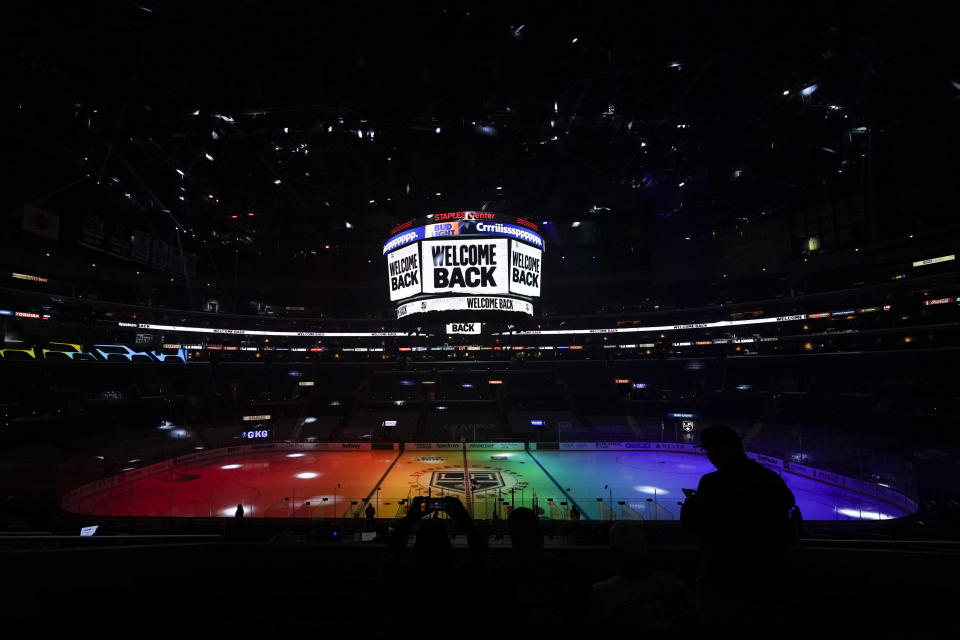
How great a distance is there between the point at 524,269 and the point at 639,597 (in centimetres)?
1235

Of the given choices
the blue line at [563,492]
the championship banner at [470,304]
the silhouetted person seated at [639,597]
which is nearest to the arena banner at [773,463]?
the blue line at [563,492]

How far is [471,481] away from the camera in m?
21.1

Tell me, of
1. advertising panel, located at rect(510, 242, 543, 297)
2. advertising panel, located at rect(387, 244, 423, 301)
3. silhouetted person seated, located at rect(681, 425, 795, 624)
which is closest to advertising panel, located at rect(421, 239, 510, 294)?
advertising panel, located at rect(510, 242, 543, 297)

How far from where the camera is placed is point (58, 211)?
2188 centimetres

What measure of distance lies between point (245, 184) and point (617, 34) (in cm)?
1818

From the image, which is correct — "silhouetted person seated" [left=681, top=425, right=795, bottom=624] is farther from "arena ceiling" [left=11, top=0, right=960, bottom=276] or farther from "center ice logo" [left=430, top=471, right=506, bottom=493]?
"center ice logo" [left=430, top=471, right=506, bottom=493]

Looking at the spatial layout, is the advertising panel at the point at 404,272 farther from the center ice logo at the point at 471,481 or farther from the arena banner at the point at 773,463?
the arena banner at the point at 773,463

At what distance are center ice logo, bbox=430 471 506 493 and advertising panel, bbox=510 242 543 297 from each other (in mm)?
10363

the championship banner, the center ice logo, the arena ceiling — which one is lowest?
the center ice logo

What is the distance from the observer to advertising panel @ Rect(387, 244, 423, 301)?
45.0ft

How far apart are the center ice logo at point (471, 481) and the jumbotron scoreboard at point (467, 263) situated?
9.98m

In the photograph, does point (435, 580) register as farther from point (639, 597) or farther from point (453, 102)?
point (453, 102)

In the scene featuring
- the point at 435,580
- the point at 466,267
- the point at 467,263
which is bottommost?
the point at 435,580

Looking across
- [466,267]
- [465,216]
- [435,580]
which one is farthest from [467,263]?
[435,580]
